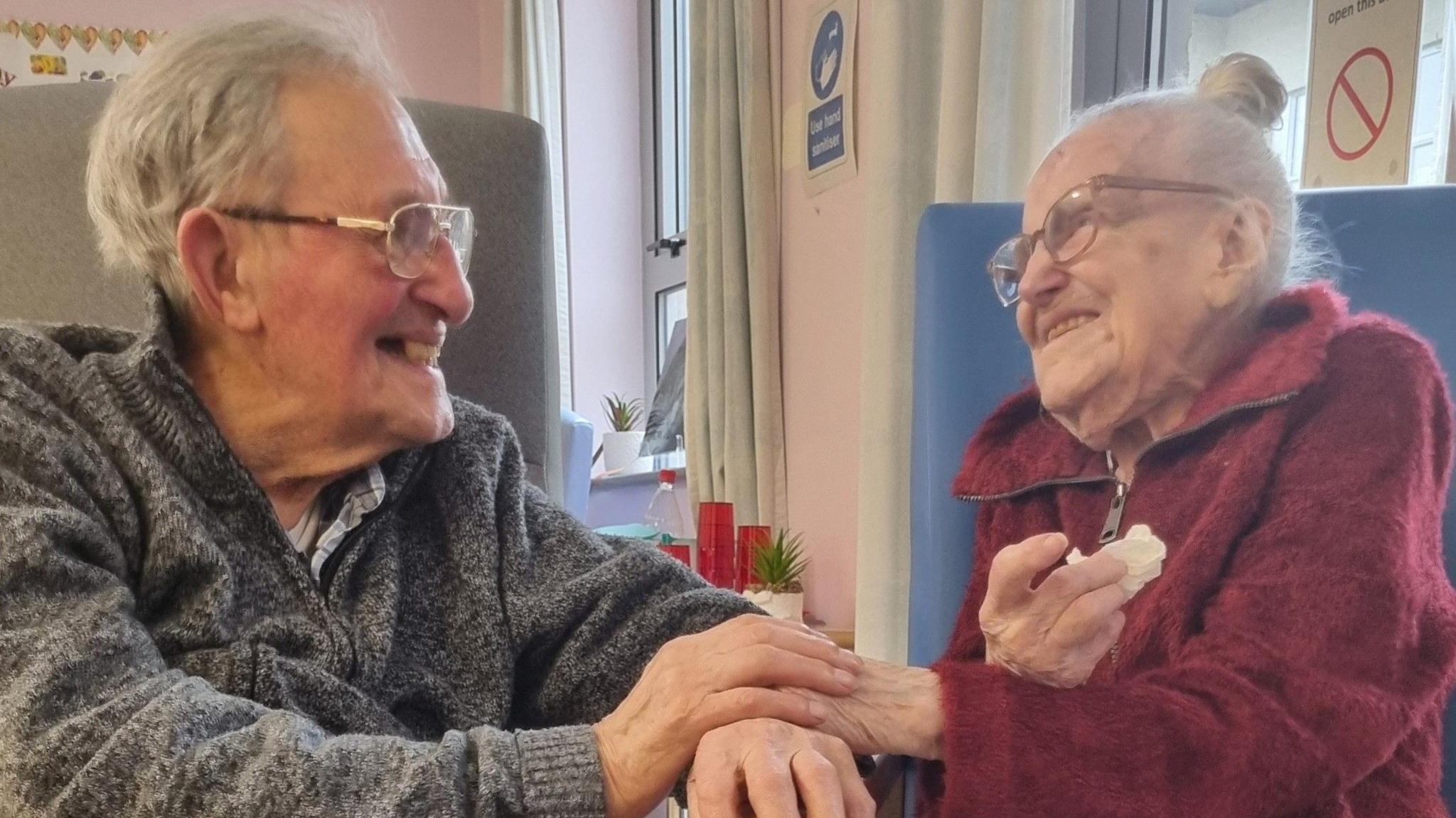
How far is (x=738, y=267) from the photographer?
2.02m

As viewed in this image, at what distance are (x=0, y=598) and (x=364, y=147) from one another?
46 centimetres

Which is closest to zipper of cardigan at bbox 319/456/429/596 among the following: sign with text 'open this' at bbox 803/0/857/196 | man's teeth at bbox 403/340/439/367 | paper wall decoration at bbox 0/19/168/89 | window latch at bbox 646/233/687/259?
man's teeth at bbox 403/340/439/367

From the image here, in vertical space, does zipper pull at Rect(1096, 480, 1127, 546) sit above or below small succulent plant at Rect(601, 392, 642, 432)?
above

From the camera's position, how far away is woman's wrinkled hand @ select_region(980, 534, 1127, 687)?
2.13 feet

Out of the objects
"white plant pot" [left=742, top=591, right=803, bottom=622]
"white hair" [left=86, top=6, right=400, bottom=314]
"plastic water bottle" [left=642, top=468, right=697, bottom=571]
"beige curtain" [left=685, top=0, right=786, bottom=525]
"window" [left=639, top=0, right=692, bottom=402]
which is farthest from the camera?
"window" [left=639, top=0, right=692, bottom=402]

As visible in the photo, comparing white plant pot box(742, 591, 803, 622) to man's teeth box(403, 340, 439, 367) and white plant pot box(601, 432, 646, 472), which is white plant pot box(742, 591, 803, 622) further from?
white plant pot box(601, 432, 646, 472)

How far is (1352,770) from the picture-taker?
59 cm

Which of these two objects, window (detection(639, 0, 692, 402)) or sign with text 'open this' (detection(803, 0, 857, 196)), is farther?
window (detection(639, 0, 692, 402))

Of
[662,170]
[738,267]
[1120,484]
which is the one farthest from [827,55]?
[662,170]

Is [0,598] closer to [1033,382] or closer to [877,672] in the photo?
[877,672]

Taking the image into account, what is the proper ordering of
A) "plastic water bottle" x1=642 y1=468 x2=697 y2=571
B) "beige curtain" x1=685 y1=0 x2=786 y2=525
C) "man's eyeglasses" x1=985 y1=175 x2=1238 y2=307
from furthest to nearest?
"plastic water bottle" x1=642 y1=468 x2=697 y2=571
"beige curtain" x1=685 y1=0 x2=786 y2=525
"man's eyeglasses" x1=985 y1=175 x2=1238 y2=307

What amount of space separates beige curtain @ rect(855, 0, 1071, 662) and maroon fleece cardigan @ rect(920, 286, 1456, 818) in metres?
0.56

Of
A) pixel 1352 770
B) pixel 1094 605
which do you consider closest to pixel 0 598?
pixel 1094 605

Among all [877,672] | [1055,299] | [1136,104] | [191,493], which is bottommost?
[877,672]
